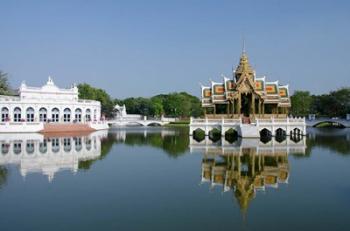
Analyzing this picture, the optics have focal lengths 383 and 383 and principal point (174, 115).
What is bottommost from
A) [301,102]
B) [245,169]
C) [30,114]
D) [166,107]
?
[245,169]

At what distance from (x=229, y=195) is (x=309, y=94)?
237 ft

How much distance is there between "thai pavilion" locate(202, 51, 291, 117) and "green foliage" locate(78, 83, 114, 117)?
152 ft

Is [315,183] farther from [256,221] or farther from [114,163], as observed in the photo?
[114,163]

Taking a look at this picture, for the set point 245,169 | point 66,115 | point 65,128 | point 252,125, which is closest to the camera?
point 245,169

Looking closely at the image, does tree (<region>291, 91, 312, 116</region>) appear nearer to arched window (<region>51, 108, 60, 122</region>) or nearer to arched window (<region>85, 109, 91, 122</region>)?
arched window (<region>85, 109, 91, 122</region>)

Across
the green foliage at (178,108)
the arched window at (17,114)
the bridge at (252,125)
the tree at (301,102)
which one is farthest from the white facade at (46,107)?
the tree at (301,102)

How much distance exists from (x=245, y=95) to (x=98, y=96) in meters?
51.6

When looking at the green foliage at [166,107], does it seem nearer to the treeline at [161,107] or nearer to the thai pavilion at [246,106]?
the treeline at [161,107]

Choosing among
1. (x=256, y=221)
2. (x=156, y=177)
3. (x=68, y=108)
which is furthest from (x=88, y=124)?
(x=256, y=221)

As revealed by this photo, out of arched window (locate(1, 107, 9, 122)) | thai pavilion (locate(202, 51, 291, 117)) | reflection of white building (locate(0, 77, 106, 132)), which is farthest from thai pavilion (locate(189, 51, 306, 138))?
arched window (locate(1, 107, 9, 122))

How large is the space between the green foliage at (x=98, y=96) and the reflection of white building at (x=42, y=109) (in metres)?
20.7

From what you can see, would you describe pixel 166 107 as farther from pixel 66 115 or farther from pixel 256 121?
pixel 256 121

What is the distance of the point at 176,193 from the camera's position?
12.4m

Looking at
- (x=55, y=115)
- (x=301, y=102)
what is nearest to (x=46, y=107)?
(x=55, y=115)
